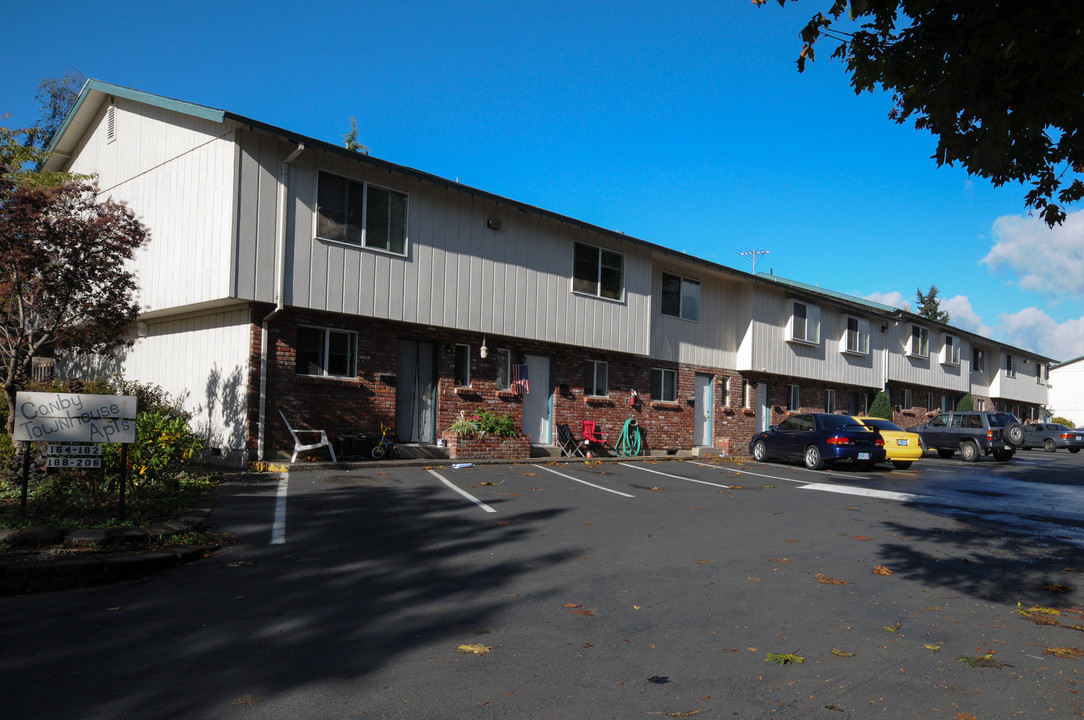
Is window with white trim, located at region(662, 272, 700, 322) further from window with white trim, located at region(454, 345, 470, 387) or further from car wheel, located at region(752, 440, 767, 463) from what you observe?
window with white trim, located at region(454, 345, 470, 387)

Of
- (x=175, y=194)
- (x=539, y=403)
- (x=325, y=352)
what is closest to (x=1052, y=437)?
(x=539, y=403)

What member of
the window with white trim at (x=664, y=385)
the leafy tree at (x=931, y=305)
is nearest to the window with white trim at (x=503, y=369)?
the window with white trim at (x=664, y=385)

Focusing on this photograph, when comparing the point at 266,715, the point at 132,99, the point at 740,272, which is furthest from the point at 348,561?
the point at 740,272

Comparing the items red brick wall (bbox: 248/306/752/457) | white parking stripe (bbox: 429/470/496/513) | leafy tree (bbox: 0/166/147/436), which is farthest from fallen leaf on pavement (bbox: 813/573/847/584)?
leafy tree (bbox: 0/166/147/436)

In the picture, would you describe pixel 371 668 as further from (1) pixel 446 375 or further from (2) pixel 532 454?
(2) pixel 532 454

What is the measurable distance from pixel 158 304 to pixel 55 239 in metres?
5.30

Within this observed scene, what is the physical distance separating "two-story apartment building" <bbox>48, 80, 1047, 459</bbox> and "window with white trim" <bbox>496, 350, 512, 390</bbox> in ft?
0.16

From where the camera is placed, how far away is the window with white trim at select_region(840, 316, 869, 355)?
30.6 metres

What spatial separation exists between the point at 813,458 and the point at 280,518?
1491 cm

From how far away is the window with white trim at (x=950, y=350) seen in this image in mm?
38625

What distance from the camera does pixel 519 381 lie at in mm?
18812

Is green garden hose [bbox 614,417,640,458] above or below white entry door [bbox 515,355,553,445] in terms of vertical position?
below

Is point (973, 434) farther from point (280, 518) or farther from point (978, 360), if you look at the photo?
point (280, 518)

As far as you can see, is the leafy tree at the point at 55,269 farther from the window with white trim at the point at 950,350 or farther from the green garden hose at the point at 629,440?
the window with white trim at the point at 950,350
